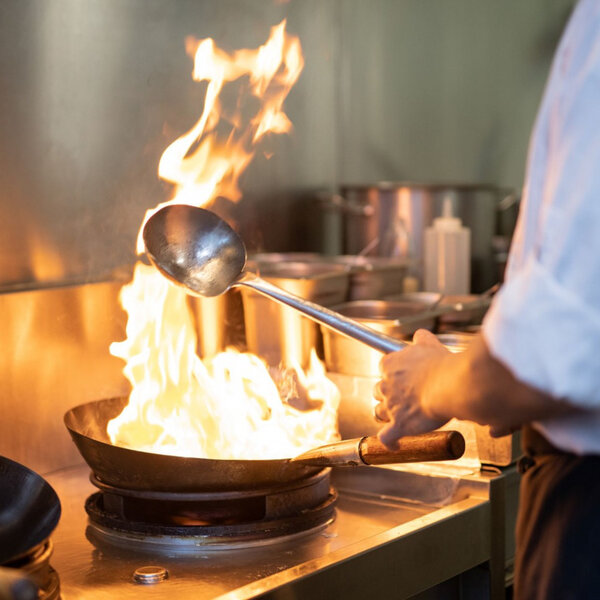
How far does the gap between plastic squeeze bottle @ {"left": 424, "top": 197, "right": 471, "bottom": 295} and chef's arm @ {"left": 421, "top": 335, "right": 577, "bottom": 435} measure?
1.50 m

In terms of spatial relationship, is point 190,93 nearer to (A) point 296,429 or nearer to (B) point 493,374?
(A) point 296,429

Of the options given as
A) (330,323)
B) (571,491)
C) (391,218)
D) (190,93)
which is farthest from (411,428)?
(391,218)

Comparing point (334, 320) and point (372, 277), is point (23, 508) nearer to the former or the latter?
point (334, 320)

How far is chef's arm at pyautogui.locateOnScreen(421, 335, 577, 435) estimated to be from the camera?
3.04 feet

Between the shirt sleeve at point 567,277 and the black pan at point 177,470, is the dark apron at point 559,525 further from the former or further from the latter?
the black pan at point 177,470

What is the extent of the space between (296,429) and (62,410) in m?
0.43

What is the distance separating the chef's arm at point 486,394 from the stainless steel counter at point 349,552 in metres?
0.39

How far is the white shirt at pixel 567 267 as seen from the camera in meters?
0.87

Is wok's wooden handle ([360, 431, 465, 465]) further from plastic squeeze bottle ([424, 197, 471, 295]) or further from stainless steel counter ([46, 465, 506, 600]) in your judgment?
plastic squeeze bottle ([424, 197, 471, 295])

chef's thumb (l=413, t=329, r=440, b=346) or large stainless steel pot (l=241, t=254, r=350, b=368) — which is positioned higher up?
chef's thumb (l=413, t=329, r=440, b=346)

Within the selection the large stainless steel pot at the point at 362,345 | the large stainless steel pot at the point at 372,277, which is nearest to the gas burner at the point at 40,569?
the large stainless steel pot at the point at 362,345

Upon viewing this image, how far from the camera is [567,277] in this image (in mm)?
877

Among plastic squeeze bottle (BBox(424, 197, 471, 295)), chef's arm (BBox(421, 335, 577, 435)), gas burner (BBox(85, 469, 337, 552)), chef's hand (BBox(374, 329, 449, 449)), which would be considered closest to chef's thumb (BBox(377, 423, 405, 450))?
chef's hand (BBox(374, 329, 449, 449))

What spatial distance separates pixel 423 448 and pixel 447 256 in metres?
1.27
